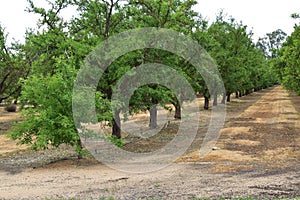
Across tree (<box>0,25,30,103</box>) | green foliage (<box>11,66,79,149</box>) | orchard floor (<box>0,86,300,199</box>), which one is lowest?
orchard floor (<box>0,86,300,199</box>)

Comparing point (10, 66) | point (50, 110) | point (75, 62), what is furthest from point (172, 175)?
point (10, 66)

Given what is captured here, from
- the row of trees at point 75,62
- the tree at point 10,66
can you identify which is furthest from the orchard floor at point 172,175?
the tree at point 10,66

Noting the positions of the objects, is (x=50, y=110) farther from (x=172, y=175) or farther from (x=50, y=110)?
(x=172, y=175)

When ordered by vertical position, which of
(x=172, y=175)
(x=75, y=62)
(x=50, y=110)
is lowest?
(x=172, y=175)

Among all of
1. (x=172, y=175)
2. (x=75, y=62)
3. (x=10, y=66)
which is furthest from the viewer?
(x=10, y=66)

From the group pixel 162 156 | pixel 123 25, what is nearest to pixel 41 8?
pixel 123 25

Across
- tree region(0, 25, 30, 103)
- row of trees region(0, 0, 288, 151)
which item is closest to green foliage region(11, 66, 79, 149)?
row of trees region(0, 0, 288, 151)

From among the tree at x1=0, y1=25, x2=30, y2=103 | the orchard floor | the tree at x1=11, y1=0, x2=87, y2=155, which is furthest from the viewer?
the tree at x1=0, y1=25, x2=30, y2=103

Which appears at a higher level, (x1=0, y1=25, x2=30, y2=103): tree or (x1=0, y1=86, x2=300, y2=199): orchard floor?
(x1=0, y1=25, x2=30, y2=103): tree

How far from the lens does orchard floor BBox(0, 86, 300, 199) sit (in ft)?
34.9

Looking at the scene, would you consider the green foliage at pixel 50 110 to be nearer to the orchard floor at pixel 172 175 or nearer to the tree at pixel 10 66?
the orchard floor at pixel 172 175

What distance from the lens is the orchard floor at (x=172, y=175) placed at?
10625 millimetres

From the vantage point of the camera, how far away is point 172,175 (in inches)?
508

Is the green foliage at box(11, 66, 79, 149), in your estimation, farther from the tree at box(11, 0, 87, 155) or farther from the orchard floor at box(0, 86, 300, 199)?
the orchard floor at box(0, 86, 300, 199)
